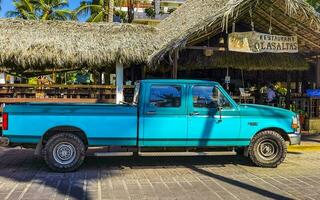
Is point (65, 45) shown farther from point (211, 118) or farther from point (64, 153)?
point (211, 118)

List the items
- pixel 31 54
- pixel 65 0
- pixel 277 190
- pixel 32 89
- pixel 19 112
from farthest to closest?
pixel 65 0
pixel 32 89
pixel 31 54
pixel 19 112
pixel 277 190

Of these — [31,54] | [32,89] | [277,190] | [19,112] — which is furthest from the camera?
[32,89]

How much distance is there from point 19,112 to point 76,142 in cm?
126

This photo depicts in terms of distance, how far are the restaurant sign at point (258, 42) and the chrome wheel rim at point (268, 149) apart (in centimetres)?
515

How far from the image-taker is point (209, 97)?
927 cm

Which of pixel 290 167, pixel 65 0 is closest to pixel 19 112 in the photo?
pixel 290 167

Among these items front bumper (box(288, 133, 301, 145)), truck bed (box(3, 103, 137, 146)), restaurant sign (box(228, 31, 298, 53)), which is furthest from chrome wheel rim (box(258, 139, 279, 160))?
restaurant sign (box(228, 31, 298, 53))

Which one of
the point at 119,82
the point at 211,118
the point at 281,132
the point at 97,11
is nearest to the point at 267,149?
the point at 281,132

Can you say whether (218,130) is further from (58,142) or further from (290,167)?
(58,142)

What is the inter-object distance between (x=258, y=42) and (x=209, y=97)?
17.9 ft

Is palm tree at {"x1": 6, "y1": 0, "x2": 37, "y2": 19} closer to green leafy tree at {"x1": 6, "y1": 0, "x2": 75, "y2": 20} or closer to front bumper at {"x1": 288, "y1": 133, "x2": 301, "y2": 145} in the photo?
green leafy tree at {"x1": 6, "y1": 0, "x2": 75, "y2": 20}

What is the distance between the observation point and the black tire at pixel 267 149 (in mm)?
9445

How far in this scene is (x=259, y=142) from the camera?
31.0 feet

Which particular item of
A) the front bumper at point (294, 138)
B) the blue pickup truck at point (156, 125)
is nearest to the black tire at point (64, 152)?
the blue pickup truck at point (156, 125)
